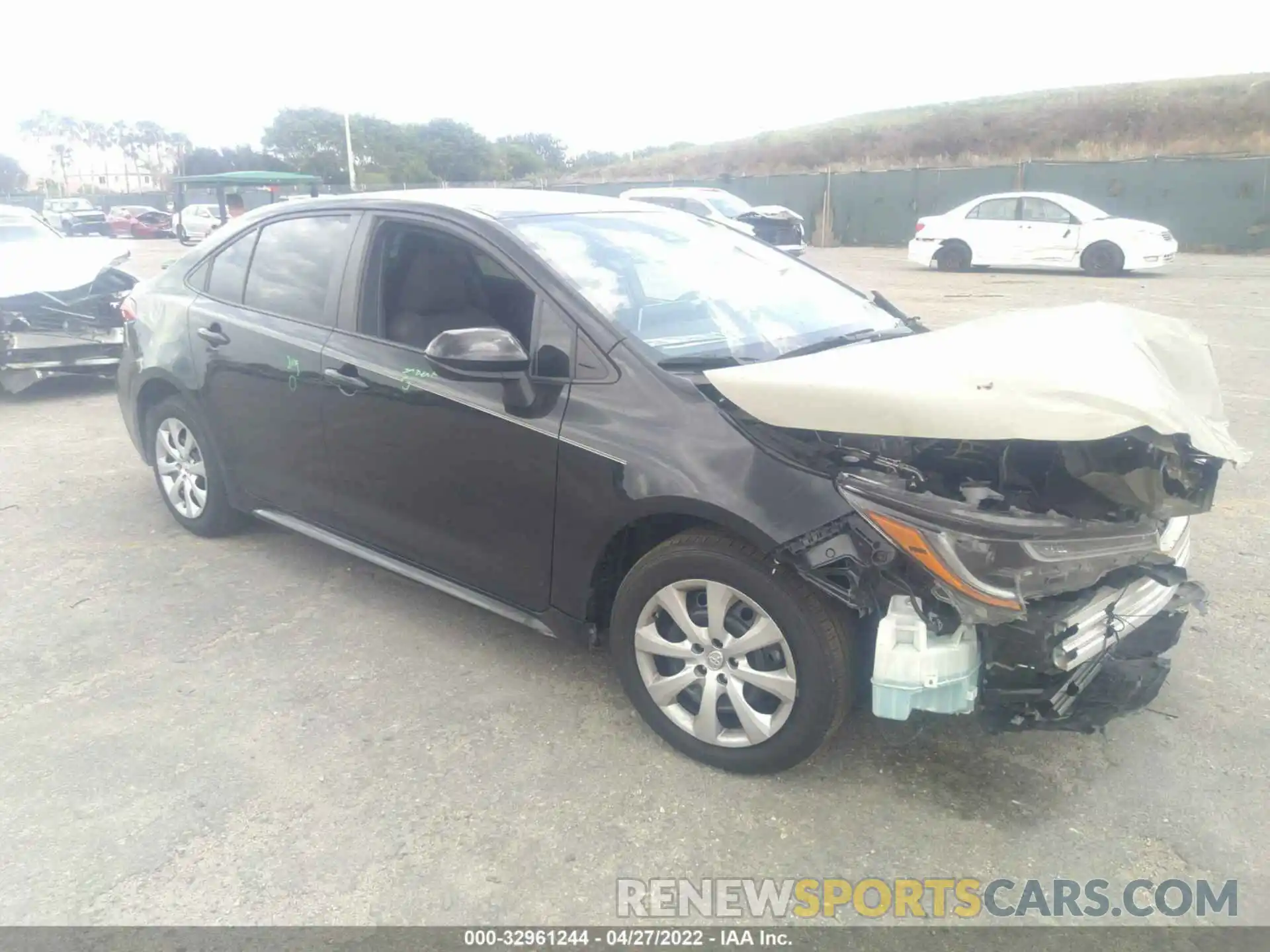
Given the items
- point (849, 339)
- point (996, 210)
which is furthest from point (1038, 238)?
point (849, 339)

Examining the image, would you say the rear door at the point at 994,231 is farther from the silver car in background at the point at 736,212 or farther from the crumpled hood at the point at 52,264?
the crumpled hood at the point at 52,264

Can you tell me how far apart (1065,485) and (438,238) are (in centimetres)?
235

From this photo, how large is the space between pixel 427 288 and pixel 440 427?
60 centimetres

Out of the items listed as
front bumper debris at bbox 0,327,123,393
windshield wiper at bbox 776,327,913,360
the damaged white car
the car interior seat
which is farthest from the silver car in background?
the car interior seat

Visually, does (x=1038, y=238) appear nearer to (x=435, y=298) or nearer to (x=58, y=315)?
(x=58, y=315)

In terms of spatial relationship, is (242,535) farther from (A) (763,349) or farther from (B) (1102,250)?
(B) (1102,250)

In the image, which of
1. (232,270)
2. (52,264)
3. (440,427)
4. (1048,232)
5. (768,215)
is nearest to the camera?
(440,427)

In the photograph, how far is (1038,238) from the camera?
18.4m

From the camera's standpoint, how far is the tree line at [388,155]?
57.3m

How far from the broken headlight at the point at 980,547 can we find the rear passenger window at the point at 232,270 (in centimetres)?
319

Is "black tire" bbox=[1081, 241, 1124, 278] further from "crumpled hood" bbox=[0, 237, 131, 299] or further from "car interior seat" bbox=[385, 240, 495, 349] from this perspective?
"car interior seat" bbox=[385, 240, 495, 349]

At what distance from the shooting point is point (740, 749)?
306 cm

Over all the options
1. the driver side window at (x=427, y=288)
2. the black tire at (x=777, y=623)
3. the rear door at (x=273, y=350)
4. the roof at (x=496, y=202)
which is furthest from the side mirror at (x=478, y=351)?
the rear door at (x=273, y=350)

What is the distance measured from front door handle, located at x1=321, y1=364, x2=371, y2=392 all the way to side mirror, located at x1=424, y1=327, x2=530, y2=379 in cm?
69
